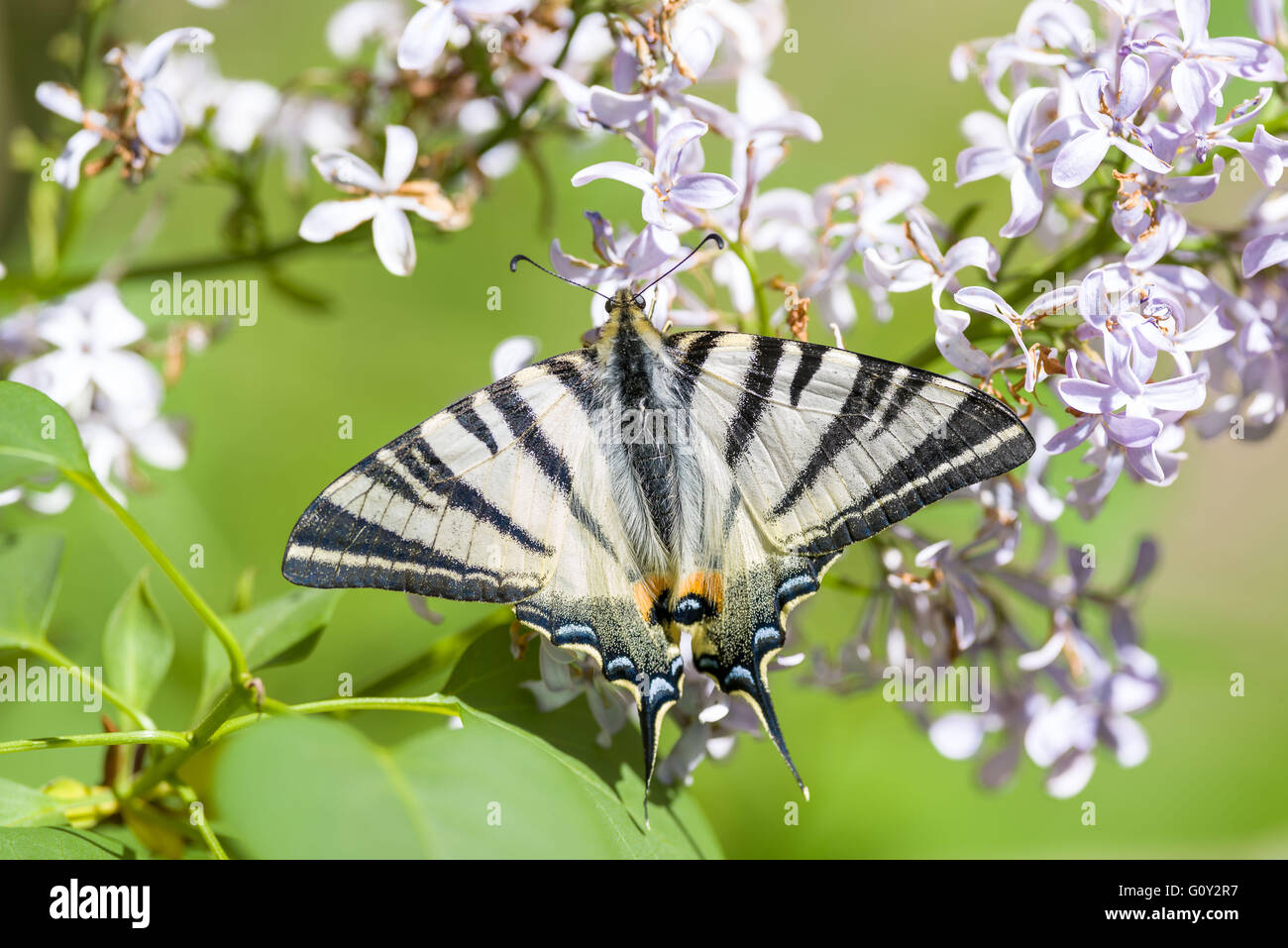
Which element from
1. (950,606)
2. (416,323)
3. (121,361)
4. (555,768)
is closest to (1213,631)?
(950,606)

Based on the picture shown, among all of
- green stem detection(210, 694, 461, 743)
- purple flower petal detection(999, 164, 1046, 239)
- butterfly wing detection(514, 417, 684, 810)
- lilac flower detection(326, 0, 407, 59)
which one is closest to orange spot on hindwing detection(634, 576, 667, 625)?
butterfly wing detection(514, 417, 684, 810)

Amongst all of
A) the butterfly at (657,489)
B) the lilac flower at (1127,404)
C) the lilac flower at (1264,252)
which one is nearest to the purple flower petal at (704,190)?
the butterfly at (657,489)

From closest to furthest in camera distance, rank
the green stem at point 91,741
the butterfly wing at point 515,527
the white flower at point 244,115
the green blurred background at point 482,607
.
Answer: the green stem at point 91,741 → the butterfly wing at point 515,527 → the white flower at point 244,115 → the green blurred background at point 482,607

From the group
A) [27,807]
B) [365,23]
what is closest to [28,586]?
[27,807]

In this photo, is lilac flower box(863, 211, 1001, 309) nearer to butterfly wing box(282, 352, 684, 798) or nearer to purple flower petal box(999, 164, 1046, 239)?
purple flower petal box(999, 164, 1046, 239)

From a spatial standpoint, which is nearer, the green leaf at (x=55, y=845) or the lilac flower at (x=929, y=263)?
the green leaf at (x=55, y=845)

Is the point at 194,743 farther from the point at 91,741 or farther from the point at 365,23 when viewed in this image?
the point at 365,23

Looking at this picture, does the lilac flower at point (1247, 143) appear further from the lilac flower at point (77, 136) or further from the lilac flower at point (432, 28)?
the lilac flower at point (77, 136)
